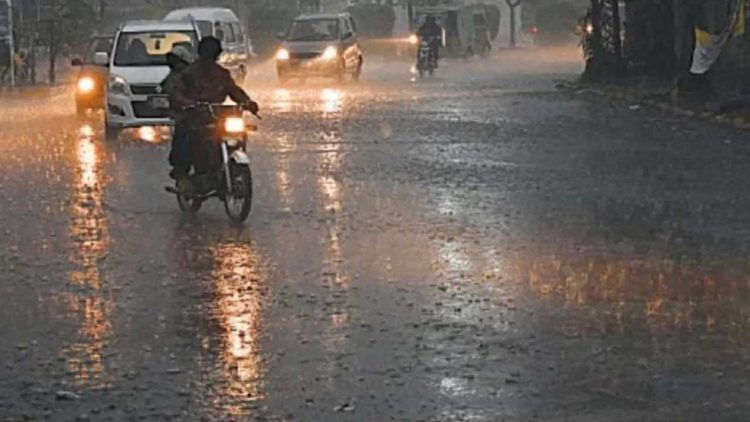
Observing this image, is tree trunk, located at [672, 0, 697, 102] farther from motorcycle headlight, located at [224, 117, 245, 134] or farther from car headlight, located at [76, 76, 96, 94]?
motorcycle headlight, located at [224, 117, 245, 134]

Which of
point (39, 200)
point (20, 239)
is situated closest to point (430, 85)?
point (39, 200)

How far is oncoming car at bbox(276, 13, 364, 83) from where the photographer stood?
141ft

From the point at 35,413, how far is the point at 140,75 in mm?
17829

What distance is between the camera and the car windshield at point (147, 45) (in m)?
25.5

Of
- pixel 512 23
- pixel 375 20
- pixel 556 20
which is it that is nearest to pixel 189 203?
pixel 512 23

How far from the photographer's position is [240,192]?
45.7 feet

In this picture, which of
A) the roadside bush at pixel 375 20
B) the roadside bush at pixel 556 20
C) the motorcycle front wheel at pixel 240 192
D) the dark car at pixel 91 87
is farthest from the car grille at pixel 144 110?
the roadside bush at pixel 375 20

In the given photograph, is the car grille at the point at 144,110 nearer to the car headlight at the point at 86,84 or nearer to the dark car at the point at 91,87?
the dark car at the point at 91,87

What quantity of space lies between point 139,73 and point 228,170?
11336mm

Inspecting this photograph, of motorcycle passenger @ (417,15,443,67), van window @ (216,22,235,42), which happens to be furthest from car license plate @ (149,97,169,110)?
motorcycle passenger @ (417,15,443,67)

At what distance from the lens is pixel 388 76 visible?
47.3 meters

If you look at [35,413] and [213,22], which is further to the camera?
[213,22]

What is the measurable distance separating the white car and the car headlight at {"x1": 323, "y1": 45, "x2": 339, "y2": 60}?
650 inches

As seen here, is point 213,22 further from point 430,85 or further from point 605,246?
point 605,246
